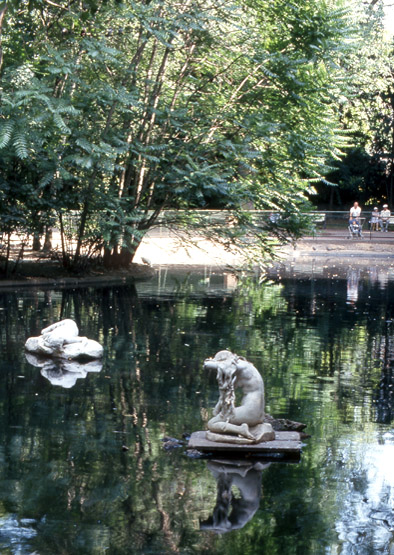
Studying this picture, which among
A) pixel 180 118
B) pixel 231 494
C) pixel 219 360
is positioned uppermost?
pixel 180 118

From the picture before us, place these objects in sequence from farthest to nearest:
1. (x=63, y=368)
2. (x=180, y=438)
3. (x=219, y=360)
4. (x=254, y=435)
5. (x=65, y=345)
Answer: (x=65, y=345) → (x=63, y=368) → (x=180, y=438) → (x=219, y=360) → (x=254, y=435)

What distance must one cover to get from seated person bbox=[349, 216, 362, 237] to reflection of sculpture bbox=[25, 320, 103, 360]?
28.2 m

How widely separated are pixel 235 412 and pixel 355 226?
3276 cm

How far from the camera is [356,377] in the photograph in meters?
12.5

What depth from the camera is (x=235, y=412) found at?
8734 millimetres

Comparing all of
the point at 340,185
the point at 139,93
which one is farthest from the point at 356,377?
the point at 340,185

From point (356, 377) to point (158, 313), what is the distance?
21.4 ft

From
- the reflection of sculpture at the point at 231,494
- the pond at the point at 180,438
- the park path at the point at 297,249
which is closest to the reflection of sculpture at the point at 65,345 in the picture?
the pond at the point at 180,438

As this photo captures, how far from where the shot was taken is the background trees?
21688 mm

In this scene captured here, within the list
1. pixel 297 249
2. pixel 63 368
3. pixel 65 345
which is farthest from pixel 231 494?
pixel 297 249

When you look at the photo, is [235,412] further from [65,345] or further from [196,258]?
[196,258]

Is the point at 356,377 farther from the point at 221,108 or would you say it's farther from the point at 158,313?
the point at 221,108

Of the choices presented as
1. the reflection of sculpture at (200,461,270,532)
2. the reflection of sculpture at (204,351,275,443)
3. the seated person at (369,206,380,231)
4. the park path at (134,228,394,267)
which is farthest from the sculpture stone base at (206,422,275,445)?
the seated person at (369,206,380,231)

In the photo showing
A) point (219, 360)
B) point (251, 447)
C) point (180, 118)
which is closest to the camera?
point (251, 447)
